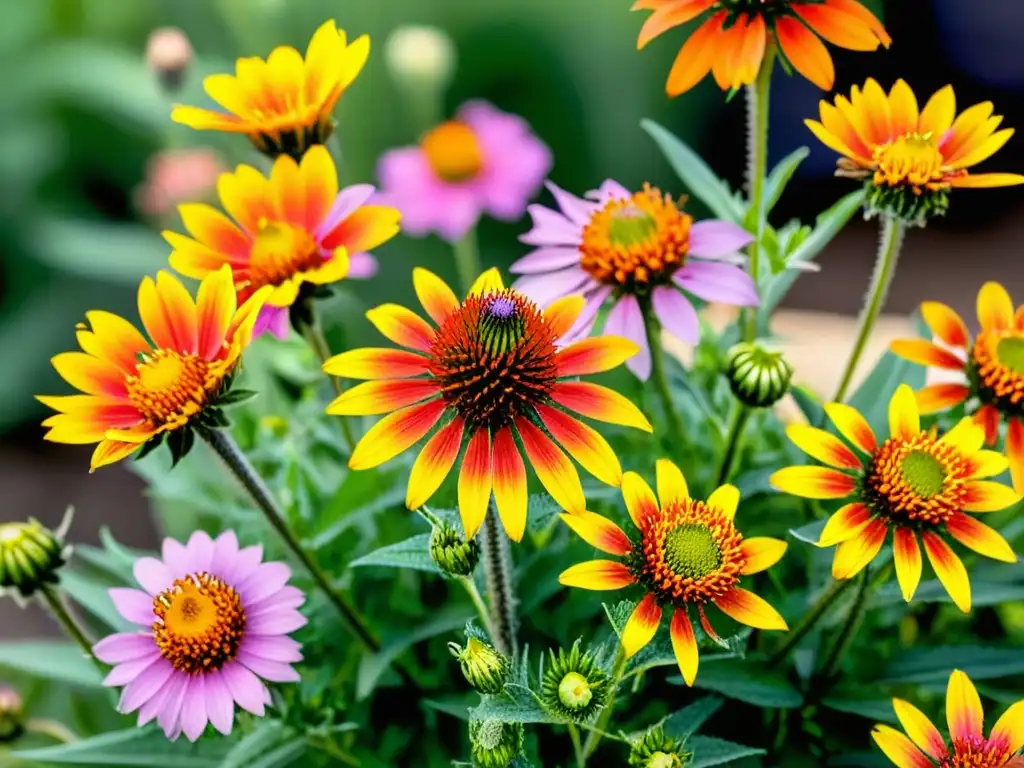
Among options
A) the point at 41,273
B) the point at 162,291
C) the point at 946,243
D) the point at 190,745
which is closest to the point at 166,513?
the point at 190,745

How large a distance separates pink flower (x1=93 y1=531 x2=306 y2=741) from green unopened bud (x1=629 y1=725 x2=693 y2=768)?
0.52ft

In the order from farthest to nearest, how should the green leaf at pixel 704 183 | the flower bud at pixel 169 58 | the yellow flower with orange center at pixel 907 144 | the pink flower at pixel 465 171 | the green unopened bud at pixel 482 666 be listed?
the pink flower at pixel 465 171, the flower bud at pixel 169 58, the green leaf at pixel 704 183, the yellow flower with orange center at pixel 907 144, the green unopened bud at pixel 482 666

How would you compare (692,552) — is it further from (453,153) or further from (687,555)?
(453,153)

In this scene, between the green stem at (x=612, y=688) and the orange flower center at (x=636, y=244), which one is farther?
the orange flower center at (x=636, y=244)

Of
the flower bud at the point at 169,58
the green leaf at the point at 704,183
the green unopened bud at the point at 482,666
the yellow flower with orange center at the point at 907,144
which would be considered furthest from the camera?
the flower bud at the point at 169,58

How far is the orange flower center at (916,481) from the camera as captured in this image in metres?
0.45

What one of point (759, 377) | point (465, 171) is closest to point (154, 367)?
point (759, 377)

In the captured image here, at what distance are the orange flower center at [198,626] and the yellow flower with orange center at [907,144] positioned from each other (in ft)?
1.17

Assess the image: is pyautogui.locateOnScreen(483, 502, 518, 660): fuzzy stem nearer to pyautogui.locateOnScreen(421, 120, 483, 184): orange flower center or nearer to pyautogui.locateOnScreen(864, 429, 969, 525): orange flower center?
pyautogui.locateOnScreen(864, 429, 969, 525): orange flower center

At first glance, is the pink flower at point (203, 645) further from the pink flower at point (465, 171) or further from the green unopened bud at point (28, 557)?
the pink flower at point (465, 171)

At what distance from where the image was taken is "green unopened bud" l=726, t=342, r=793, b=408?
1.69 ft

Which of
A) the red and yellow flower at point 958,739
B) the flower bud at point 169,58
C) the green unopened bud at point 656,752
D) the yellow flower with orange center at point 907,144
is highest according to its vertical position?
the flower bud at point 169,58

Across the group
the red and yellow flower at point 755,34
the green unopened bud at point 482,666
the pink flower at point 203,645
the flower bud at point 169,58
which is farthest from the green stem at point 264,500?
the flower bud at point 169,58

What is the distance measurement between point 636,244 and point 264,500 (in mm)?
229
